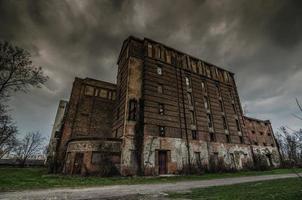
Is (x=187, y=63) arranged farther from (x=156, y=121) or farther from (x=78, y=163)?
(x=78, y=163)

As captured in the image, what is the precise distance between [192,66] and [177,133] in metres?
13.1

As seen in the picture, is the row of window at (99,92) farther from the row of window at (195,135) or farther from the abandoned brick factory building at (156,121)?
the row of window at (195,135)

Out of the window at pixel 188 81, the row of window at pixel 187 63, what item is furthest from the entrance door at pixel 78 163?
the window at pixel 188 81

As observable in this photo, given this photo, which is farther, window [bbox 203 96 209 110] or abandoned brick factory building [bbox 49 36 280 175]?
window [bbox 203 96 209 110]

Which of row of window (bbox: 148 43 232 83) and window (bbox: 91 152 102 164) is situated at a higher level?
row of window (bbox: 148 43 232 83)

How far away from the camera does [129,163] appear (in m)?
17.5

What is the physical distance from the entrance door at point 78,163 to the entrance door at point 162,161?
329 inches

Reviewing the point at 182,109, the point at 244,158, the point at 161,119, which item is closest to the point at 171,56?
the point at 182,109

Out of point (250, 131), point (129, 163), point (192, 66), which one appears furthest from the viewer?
point (250, 131)

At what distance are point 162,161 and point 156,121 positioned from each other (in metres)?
4.69

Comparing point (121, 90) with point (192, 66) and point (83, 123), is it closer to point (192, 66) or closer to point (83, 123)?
point (83, 123)

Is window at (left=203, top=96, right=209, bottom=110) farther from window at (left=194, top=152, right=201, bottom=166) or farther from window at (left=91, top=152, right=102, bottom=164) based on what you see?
window at (left=91, top=152, right=102, bottom=164)

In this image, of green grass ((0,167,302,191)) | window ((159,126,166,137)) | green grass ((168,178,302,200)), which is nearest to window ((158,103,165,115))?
window ((159,126,166,137))

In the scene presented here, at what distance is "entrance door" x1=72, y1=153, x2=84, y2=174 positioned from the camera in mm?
16438
